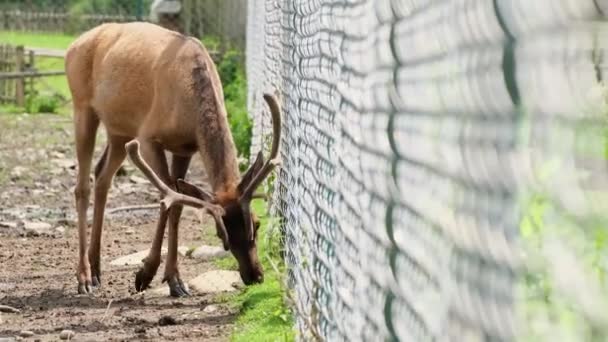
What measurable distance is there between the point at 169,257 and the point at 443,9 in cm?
688

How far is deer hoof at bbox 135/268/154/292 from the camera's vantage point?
30.0ft

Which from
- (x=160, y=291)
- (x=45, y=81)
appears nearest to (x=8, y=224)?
(x=160, y=291)

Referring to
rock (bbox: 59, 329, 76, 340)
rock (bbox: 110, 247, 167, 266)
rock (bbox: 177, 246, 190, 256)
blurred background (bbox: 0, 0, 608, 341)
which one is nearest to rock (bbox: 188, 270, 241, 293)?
rock (bbox: 110, 247, 167, 266)

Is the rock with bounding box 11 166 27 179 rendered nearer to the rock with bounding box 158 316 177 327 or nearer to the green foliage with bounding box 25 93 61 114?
the rock with bounding box 158 316 177 327

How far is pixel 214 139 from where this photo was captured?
28.9 ft

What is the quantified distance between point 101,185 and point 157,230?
1.21 meters

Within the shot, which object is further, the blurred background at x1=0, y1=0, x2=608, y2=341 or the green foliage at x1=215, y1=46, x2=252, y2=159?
the green foliage at x1=215, y1=46, x2=252, y2=159

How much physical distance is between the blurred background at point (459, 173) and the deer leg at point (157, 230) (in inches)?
145

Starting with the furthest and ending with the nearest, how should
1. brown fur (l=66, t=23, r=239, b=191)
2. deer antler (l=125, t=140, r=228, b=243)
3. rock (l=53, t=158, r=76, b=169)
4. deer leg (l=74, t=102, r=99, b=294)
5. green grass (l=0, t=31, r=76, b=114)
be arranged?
green grass (l=0, t=31, r=76, b=114)
rock (l=53, t=158, r=76, b=169)
deer leg (l=74, t=102, r=99, b=294)
brown fur (l=66, t=23, r=239, b=191)
deer antler (l=125, t=140, r=228, b=243)

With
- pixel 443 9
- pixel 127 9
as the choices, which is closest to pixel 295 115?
pixel 443 9

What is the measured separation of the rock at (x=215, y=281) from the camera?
359 inches

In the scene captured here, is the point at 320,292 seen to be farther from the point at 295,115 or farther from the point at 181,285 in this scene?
the point at 181,285

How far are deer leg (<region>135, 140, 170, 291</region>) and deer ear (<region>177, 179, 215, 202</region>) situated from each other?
386mm

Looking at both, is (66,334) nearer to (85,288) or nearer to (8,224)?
(85,288)
